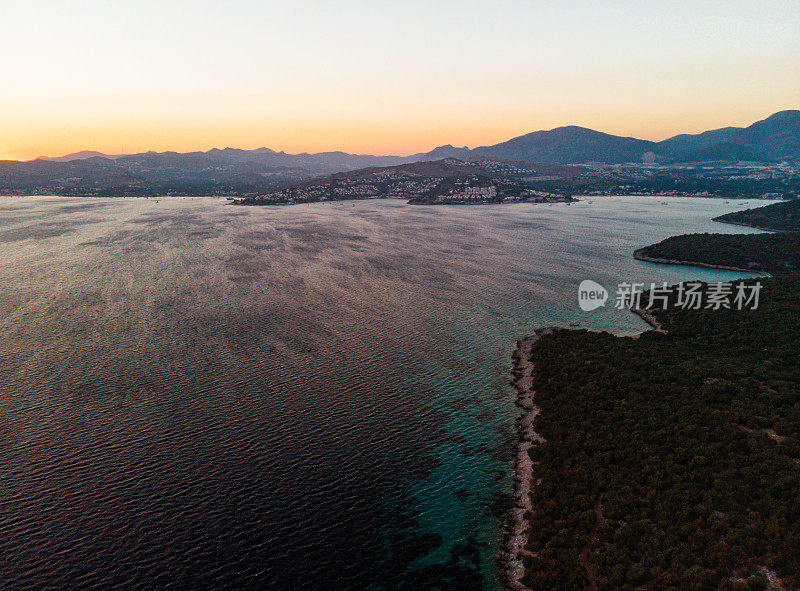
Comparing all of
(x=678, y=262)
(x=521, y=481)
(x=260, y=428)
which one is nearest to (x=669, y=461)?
(x=521, y=481)

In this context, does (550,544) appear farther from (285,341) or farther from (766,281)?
(766,281)

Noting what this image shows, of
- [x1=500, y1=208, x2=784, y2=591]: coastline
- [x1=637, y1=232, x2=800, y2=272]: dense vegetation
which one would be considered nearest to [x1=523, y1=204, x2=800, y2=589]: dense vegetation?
[x1=500, y1=208, x2=784, y2=591]: coastline

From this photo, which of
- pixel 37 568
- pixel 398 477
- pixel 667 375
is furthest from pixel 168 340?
pixel 667 375

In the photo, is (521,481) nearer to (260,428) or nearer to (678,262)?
(260,428)

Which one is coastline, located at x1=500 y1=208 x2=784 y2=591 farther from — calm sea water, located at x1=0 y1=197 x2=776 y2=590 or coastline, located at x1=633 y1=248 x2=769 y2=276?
coastline, located at x1=633 y1=248 x2=769 y2=276

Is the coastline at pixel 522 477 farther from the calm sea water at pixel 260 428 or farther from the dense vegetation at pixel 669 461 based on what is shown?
the calm sea water at pixel 260 428

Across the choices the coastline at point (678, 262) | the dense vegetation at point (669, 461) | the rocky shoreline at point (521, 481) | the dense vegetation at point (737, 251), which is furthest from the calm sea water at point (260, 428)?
the dense vegetation at point (737, 251)
